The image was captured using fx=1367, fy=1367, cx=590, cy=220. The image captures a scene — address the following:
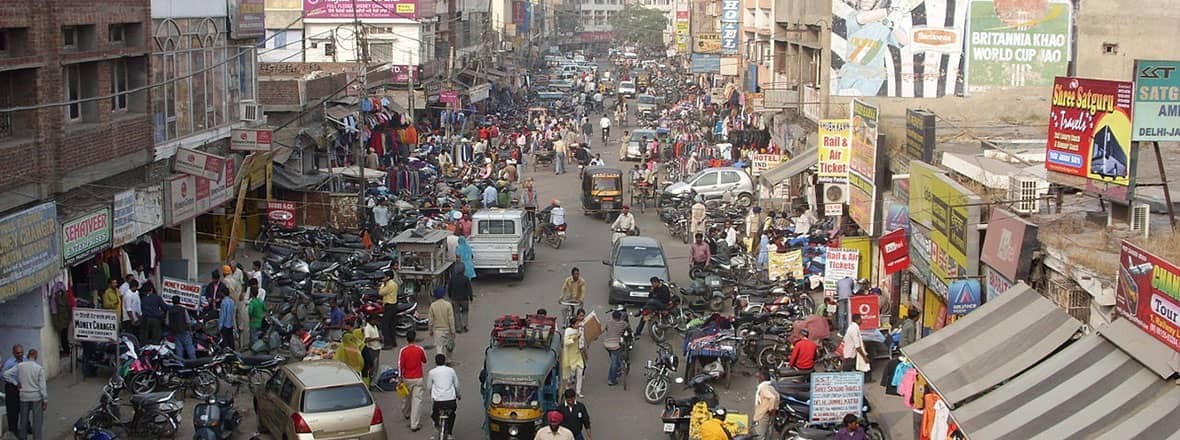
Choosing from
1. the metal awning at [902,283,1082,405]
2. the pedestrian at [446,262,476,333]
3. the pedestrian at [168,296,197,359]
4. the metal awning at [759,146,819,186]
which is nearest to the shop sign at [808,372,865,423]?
the metal awning at [902,283,1082,405]

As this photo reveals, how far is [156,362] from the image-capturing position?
1944cm

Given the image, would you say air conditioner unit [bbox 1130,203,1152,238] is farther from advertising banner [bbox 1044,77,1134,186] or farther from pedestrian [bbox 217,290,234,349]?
pedestrian [bbox 217,290,234,349]

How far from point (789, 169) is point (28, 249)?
66.4ft

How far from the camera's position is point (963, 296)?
762 inches

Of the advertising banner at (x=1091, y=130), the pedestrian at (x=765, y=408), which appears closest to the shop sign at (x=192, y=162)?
the pedestrian at (x=765, y=408)

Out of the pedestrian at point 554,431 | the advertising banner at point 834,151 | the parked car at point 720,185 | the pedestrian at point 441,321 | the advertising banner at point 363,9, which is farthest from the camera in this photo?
the advertising banner at point 363,9

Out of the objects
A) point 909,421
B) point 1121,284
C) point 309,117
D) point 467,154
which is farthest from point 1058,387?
point 467,154

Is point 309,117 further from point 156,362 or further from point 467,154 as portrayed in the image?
point 156,362

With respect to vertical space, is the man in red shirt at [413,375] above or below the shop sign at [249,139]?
below

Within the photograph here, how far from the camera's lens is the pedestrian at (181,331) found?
20562 mm

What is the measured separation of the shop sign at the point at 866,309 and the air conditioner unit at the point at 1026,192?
263 centimetres

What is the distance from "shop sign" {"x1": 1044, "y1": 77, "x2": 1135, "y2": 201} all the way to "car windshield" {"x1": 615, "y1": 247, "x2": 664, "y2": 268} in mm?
10035

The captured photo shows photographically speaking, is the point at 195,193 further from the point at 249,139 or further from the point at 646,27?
the point at 646,27

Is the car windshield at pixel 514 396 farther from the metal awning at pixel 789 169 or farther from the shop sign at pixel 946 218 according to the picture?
the metal awning at pixel 789 169
